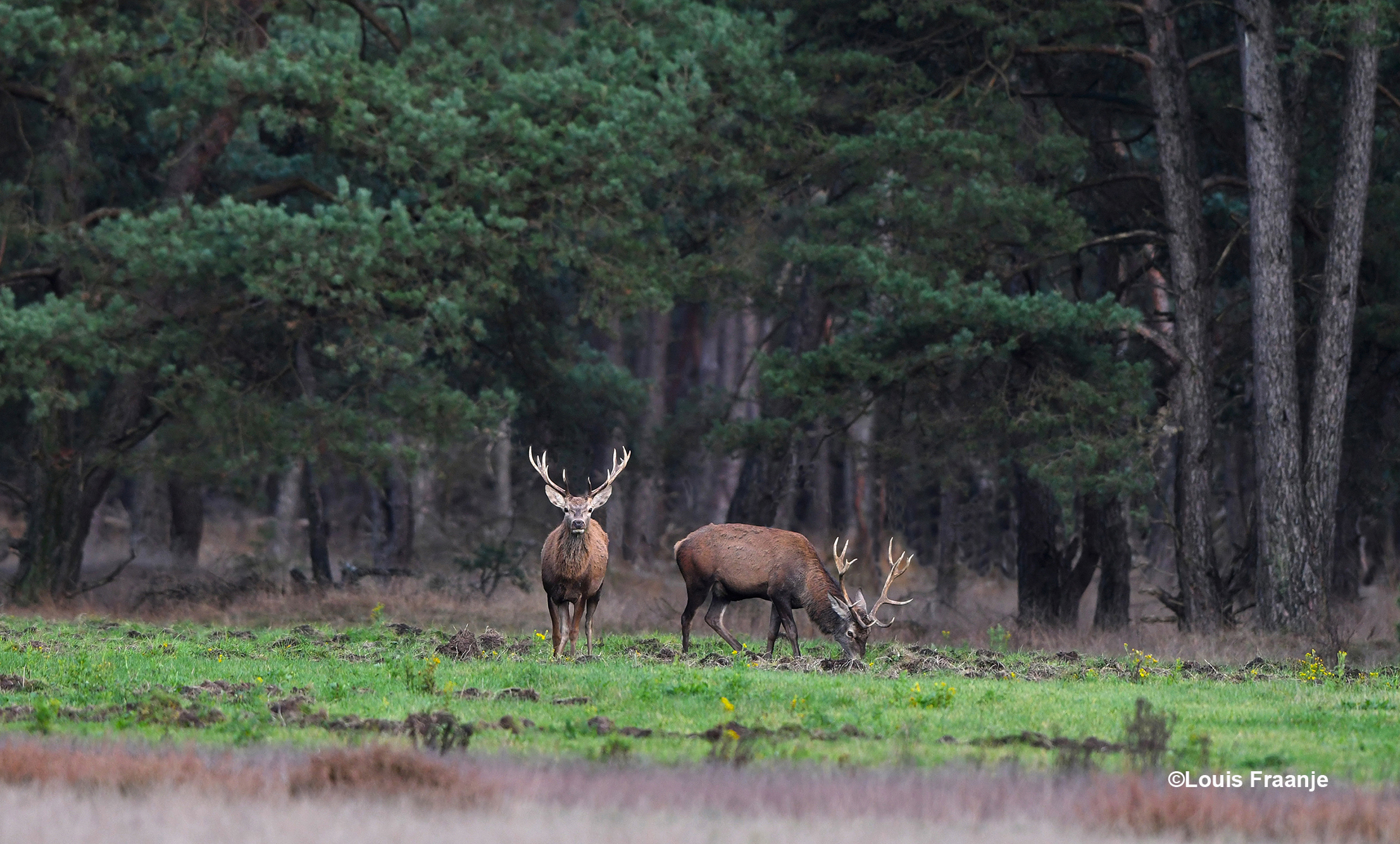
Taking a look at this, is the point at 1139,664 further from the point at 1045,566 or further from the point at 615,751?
the point at 1045,566

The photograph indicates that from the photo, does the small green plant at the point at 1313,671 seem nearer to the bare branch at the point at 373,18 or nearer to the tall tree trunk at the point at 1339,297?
the tall tree trunk at the point at 1339,297

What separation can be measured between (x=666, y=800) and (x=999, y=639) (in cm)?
1244

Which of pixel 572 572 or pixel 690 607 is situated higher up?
pixel 572 572

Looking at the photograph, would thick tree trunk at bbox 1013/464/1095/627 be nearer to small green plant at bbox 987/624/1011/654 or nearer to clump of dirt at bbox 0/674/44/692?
small green plant at bbox 987/624/1011/654

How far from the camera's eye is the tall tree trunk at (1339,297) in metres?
22.2

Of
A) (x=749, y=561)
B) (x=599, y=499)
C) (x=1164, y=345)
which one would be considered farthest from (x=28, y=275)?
(x=1164, y=345)

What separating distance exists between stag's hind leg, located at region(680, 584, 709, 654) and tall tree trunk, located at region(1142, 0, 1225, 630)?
8644mm

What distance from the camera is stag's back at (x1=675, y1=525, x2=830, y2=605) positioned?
54.5 ft

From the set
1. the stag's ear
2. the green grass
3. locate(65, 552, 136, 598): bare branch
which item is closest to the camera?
the green grass

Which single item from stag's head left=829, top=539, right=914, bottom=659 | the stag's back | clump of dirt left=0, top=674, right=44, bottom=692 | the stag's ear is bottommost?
clump of dirt left=0, top=674, right=44, bottom=692

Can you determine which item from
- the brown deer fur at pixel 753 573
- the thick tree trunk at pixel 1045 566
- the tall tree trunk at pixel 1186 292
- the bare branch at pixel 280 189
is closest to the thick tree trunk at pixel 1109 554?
the thick tree trunk at pixel 1045 566

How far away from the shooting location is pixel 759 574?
16.8 meters

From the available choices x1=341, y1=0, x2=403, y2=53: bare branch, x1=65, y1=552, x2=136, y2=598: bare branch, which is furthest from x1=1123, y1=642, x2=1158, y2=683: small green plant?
x1=341, y1=0, x2=403, y2=53: bare branch

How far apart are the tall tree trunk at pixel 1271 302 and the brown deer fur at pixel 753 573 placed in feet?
26.4
